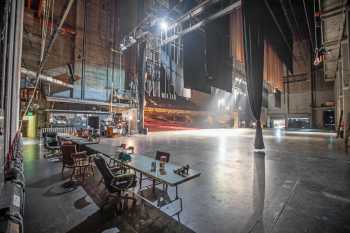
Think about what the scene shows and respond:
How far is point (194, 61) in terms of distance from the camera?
39.0ft

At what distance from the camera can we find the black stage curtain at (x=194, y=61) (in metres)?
11.9

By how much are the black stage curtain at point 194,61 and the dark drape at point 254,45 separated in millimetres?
6763

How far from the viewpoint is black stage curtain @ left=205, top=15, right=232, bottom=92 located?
10.9 meters

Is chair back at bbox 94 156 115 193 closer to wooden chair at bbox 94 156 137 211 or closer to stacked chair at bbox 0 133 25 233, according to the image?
wooden chair at bbox 94 156 137 211

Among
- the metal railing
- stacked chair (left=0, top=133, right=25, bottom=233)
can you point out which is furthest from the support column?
stacked chair (left=0, top=133, right=25, bottom=233)

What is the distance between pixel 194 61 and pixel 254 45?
23.0 feet

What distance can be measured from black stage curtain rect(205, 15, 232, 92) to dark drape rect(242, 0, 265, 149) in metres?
5.83

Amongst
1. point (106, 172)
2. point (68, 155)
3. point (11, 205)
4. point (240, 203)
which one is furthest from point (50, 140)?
point (240, 203)

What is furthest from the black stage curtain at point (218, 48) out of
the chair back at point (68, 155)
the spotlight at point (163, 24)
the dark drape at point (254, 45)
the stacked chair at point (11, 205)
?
the stacked chair at point (11, 205)

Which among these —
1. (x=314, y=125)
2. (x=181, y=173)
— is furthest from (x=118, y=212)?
(x=314, y=125)

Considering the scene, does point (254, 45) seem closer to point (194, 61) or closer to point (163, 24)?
point (163, 24)

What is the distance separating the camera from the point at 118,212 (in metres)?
2.19

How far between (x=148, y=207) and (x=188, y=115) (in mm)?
18004

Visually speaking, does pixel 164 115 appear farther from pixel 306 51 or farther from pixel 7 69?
pixel 306 51
